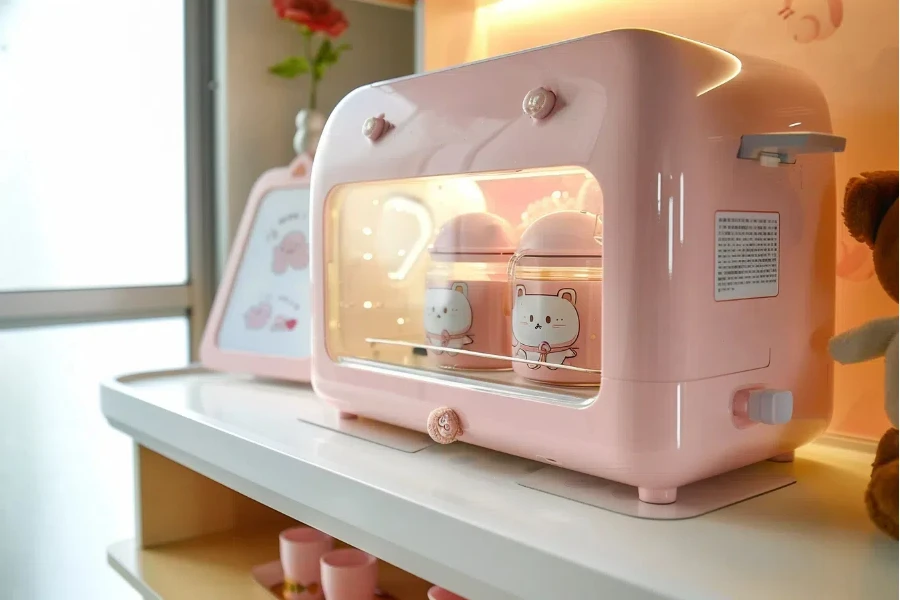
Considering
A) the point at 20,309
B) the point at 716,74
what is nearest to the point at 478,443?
the point at 716,74

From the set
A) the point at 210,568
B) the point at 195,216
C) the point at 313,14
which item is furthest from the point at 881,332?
the point at 195,216

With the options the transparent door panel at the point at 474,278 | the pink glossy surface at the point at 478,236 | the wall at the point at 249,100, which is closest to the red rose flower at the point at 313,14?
the wall at the point at 249,100

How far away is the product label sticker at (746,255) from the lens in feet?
1.98

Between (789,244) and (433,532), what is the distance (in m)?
0.36

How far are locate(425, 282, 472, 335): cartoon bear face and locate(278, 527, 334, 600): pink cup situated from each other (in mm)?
319

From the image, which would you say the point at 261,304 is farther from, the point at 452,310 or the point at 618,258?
the point at 618,258

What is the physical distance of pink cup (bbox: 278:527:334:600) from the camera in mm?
950

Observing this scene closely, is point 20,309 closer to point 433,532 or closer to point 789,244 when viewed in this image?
point 433,532

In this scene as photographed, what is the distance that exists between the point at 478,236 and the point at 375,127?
0.48ft

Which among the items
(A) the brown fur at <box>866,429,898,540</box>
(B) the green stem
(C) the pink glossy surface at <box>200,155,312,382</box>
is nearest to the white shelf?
(A) the brown fur at <box>866,429,898,540</box>

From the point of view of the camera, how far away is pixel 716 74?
604 millimetres

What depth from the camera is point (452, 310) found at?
2.67ft

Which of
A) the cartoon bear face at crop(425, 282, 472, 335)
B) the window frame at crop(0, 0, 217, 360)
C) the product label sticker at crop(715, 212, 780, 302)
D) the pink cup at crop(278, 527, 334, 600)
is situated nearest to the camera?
the product label sticker at crop(715, 212, 780, 302)

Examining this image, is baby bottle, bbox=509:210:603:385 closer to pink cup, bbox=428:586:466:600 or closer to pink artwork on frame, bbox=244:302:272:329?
pink cup, bbox=428:586:466:600
